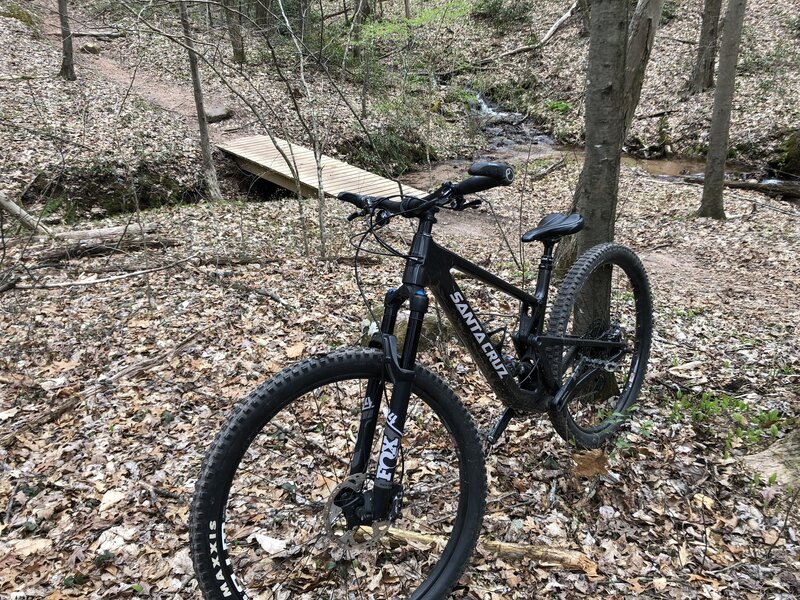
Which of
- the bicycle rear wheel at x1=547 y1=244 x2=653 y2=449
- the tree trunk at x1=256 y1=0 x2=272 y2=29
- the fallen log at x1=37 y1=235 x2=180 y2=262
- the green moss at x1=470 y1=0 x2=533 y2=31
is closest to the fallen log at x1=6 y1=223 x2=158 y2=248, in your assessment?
the fallen log at x1=37 y1=235 x2=180 y2=262

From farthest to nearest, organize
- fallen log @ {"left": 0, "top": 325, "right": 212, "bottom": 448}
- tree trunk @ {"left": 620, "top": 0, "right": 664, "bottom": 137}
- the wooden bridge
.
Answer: the wooden bridge → tree trunk @ {"left": 620, "top": 0, "right": 664, "bottom": 137} → fallen log @ {"left": 0, "top": 325, "right": 212, "bottom": 448}

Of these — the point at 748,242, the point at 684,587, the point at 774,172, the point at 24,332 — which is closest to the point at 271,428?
the point at 684,587

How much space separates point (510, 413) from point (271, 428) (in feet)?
4.34

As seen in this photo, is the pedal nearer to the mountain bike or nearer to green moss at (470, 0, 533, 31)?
the mountain bike

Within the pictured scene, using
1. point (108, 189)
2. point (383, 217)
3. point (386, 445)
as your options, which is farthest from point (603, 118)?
point (108, 189)

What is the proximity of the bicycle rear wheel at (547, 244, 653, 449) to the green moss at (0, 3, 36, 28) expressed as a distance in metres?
19.9

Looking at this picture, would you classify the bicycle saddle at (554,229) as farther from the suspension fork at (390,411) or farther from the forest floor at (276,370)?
the forest floor at (276,370)

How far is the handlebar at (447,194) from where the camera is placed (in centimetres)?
200

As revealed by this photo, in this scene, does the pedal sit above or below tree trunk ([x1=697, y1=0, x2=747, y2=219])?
below

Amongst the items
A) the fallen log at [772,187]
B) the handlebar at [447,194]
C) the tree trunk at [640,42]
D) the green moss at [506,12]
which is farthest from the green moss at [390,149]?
the handlebar at [447,194]

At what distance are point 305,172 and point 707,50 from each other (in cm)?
1217

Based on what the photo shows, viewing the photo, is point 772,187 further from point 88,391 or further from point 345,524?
point 88,391

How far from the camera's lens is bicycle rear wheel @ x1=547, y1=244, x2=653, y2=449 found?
2.98 m

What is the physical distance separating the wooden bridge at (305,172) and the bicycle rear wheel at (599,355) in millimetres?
5951
